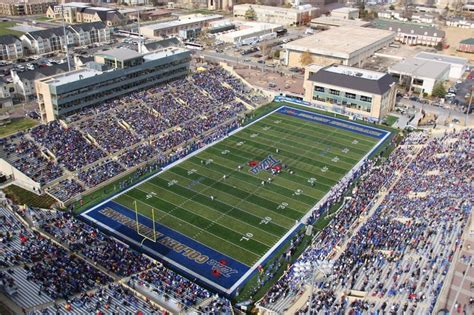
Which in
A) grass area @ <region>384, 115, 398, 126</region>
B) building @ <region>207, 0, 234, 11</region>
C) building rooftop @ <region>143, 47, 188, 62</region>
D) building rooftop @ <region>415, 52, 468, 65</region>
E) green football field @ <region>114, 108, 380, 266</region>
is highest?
building @ <region>207, 0, 234, 11</region>

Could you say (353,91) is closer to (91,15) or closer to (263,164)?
(263,164)

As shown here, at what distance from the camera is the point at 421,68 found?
278ft

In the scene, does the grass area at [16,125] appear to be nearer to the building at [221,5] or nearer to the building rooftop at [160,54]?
the building rooftop at [160,54]

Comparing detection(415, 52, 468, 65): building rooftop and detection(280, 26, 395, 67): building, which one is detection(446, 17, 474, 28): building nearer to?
detection(280, 26, 395, 67): building

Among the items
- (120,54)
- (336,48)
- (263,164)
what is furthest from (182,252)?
(336,48)

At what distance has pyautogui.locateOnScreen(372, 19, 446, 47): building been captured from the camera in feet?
371

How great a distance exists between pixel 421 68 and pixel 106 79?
193ft

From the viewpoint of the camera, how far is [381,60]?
3935 inches

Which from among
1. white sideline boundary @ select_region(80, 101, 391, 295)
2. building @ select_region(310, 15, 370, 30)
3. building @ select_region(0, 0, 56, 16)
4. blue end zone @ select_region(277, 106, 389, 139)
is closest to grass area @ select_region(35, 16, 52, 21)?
building @ select_region(0, 0, 56, 16)

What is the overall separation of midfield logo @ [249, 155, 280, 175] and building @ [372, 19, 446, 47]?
79295 millimetres

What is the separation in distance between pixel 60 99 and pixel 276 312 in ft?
128

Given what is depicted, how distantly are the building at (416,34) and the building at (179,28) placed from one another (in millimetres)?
51380

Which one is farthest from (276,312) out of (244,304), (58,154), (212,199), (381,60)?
(381,60)

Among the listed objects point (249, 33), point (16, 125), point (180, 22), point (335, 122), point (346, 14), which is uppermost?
point (346, 14)
